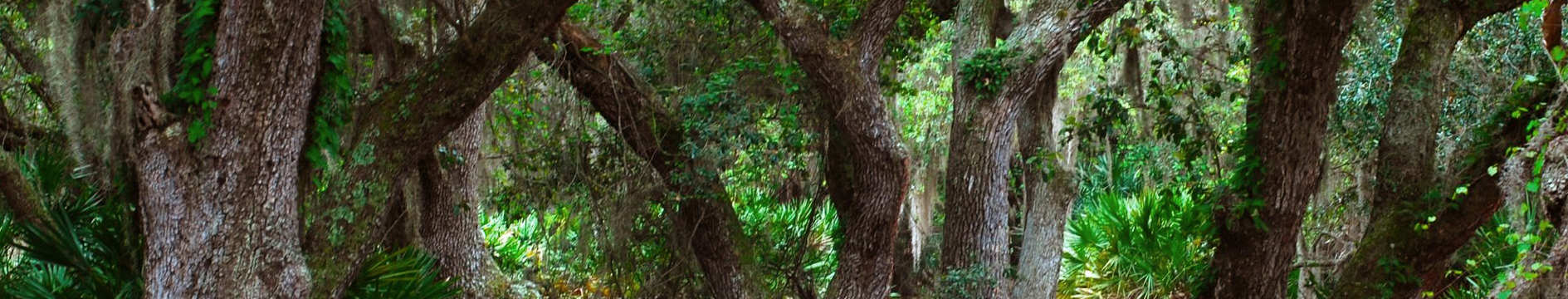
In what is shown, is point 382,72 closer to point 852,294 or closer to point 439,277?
point 439,277

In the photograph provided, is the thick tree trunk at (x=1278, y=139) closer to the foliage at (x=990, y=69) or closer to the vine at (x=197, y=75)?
the foliage at (x=990, y=69)

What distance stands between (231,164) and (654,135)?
102 inches

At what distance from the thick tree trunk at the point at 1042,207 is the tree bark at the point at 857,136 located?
212 cm

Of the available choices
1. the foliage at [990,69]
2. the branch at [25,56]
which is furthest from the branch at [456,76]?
the branch at [25,56]

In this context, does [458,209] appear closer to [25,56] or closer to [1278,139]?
[25,56]

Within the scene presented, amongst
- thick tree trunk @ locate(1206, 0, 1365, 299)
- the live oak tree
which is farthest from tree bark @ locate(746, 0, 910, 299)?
the live oak tree

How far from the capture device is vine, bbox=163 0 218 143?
529 centimetres

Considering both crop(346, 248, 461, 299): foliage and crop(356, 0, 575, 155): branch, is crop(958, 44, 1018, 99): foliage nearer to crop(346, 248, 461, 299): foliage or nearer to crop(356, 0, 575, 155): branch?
crop(356, 0, 575, 155): branch

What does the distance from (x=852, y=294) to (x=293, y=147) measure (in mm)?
3596

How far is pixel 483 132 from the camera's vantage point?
972 cm

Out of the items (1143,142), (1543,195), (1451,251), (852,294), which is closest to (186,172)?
(852,294)

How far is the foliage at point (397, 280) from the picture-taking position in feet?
22.0

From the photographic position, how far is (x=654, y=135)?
7.46 m

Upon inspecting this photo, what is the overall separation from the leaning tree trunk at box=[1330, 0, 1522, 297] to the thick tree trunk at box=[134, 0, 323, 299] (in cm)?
538
